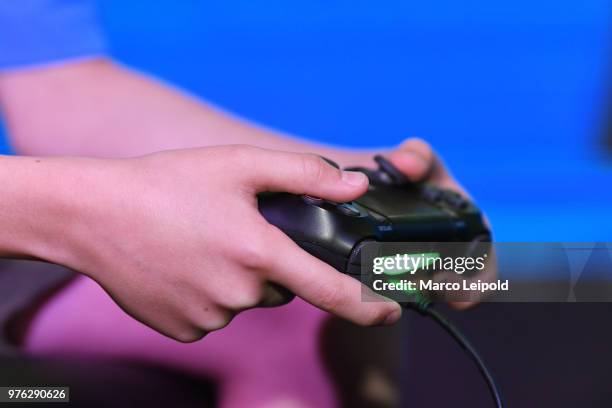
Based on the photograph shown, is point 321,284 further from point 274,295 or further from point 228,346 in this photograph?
point 228,346

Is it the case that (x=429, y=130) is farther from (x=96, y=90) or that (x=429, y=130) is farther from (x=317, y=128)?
(x=96, y=90)

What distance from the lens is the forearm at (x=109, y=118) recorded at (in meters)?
0.76

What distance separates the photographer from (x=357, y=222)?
0.44 meters

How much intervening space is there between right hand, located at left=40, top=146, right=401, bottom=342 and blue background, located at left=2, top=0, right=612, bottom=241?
129 centimetres

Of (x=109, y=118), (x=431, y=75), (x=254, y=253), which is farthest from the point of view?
(x=431, y=75)

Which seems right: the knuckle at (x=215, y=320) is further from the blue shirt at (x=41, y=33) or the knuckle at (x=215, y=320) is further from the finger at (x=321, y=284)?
the blue shirt at (x=41, y=33)

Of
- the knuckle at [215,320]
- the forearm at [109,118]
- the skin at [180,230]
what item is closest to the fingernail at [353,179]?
the skin at [180,230]

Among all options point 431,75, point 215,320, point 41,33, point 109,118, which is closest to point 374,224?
point 215,320

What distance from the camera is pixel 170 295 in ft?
1.44

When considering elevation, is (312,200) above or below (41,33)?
below

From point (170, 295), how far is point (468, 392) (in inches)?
10.3

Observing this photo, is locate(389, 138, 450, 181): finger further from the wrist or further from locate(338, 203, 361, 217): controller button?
the wrist

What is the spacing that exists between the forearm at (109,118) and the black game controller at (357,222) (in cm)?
18

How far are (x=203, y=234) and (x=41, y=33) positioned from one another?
1.89 ft
